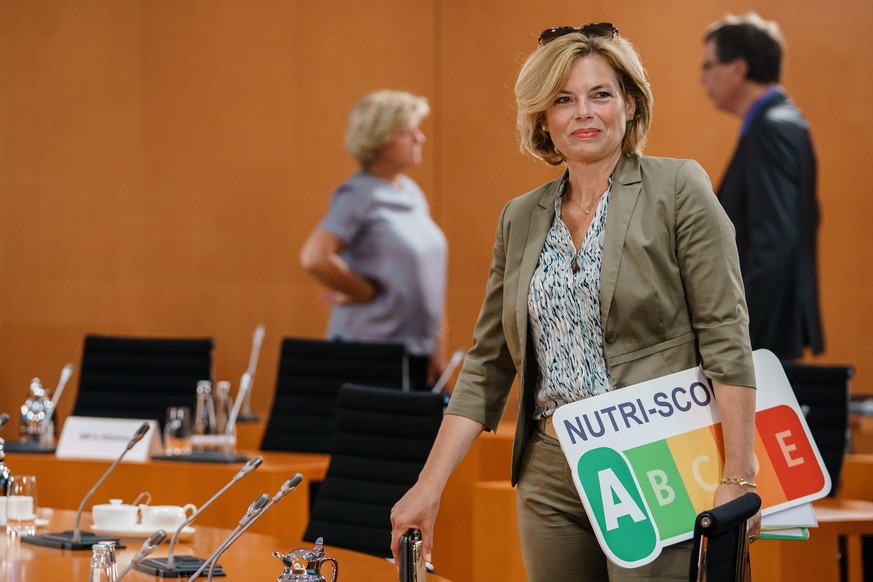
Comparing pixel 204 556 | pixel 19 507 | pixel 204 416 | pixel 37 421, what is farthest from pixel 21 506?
pixel 37 421

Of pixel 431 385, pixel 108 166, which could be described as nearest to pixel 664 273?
pixel 431 385

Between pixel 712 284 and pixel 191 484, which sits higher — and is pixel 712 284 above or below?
above

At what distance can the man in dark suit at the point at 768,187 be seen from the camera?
5258 millimetres

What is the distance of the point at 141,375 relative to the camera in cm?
491

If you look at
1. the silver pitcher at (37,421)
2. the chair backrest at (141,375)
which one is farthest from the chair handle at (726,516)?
the chair backrest at (141,375)

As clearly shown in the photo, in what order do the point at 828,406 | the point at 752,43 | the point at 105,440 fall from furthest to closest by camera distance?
the point at 752,43 < the point at 105,440 < the point at 828,406

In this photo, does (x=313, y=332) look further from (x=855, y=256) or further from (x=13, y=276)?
(x=855, y=256)

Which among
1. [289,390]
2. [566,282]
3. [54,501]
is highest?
[566,282]

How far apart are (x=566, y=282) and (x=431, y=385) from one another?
391 cm

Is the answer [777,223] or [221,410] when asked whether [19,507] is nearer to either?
[221,410]

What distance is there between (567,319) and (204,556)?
86cm

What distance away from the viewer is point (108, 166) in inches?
277

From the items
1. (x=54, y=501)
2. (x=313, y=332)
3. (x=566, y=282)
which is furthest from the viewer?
(x=313, y=332)

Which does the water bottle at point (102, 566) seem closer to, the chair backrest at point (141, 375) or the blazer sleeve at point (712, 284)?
the blazer sleeve at point (712, 284)
